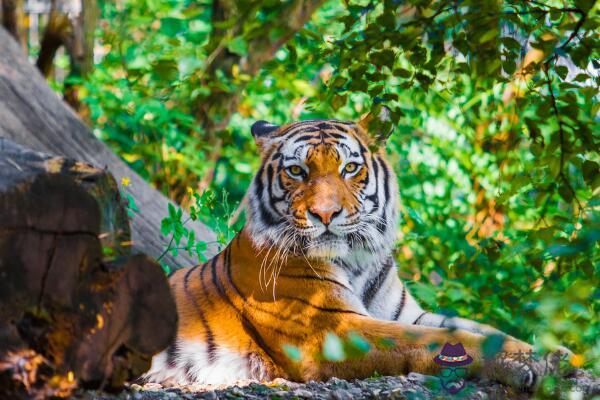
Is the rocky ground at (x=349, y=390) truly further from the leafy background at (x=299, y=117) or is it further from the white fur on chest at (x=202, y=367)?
the leafy background at (x=299, y=117)

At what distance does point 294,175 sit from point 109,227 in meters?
1.34

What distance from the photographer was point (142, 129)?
21.5ft

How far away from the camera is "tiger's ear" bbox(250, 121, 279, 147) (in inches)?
→ 142

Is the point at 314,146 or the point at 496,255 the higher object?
the point at 314,146

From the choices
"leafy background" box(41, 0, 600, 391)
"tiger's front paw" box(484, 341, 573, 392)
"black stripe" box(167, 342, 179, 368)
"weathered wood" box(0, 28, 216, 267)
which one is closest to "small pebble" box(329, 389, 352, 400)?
"tiger's front paw" box(484, 341, 573, 392)

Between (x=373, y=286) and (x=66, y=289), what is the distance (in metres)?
1.79

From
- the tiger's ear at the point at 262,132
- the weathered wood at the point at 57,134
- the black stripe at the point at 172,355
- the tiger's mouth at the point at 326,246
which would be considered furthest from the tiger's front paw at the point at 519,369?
the weathered wood at the point at 57,134

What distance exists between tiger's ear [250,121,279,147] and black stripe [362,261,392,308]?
749mm

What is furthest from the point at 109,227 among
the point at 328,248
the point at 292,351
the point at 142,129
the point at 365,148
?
the point at 142,129

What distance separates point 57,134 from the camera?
15.9 ft

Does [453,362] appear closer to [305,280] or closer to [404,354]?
[404,354]

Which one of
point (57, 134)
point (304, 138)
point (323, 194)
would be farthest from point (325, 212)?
point (57, 134)

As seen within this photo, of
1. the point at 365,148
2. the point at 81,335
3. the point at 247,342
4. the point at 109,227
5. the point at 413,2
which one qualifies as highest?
the point at 413,2

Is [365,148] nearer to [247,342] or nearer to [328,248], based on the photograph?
[328,248]
